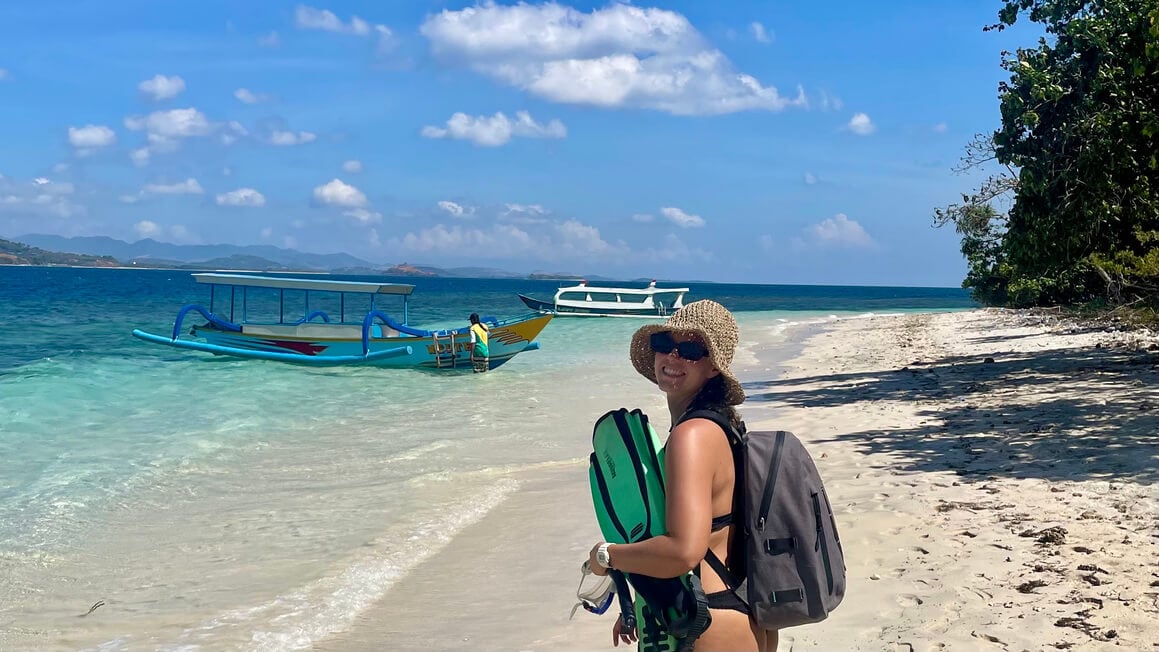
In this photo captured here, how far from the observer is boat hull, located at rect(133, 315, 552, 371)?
76.5 feet

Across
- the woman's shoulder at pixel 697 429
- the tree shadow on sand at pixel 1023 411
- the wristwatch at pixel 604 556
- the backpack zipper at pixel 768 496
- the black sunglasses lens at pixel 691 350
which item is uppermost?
the black sunglasses lens at pixel 691 350

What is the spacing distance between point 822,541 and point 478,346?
21.0 metres

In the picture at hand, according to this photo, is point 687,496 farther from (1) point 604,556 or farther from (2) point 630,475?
(1) point 604,556

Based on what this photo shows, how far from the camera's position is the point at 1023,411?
1135 centimetres

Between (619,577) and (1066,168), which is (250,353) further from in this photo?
(619,577)

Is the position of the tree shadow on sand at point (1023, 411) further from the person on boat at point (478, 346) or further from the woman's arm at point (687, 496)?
the person on boat at point (478, 346)

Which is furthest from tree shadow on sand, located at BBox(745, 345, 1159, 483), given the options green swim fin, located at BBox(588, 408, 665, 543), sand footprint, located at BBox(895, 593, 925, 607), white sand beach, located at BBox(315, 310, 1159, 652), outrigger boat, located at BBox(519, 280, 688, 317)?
outrigger boat, located at BBox(519, 280, 688, 317)

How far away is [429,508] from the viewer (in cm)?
924

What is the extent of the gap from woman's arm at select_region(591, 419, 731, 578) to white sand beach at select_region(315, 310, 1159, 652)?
2.93m

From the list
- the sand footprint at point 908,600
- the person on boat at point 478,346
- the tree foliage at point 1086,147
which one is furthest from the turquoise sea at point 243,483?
the tree foliage at point 1086,147

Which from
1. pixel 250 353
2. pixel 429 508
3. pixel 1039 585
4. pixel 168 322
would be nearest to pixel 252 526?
pixel 429 508

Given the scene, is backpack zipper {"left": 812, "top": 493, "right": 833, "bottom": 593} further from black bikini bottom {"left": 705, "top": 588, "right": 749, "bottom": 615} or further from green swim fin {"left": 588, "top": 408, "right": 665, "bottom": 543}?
green swim fin {"left": 588, "top": 408, "right": 665, "bottom": 543}

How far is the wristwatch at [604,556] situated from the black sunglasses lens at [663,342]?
53cm

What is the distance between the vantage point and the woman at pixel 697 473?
2.14 meters
